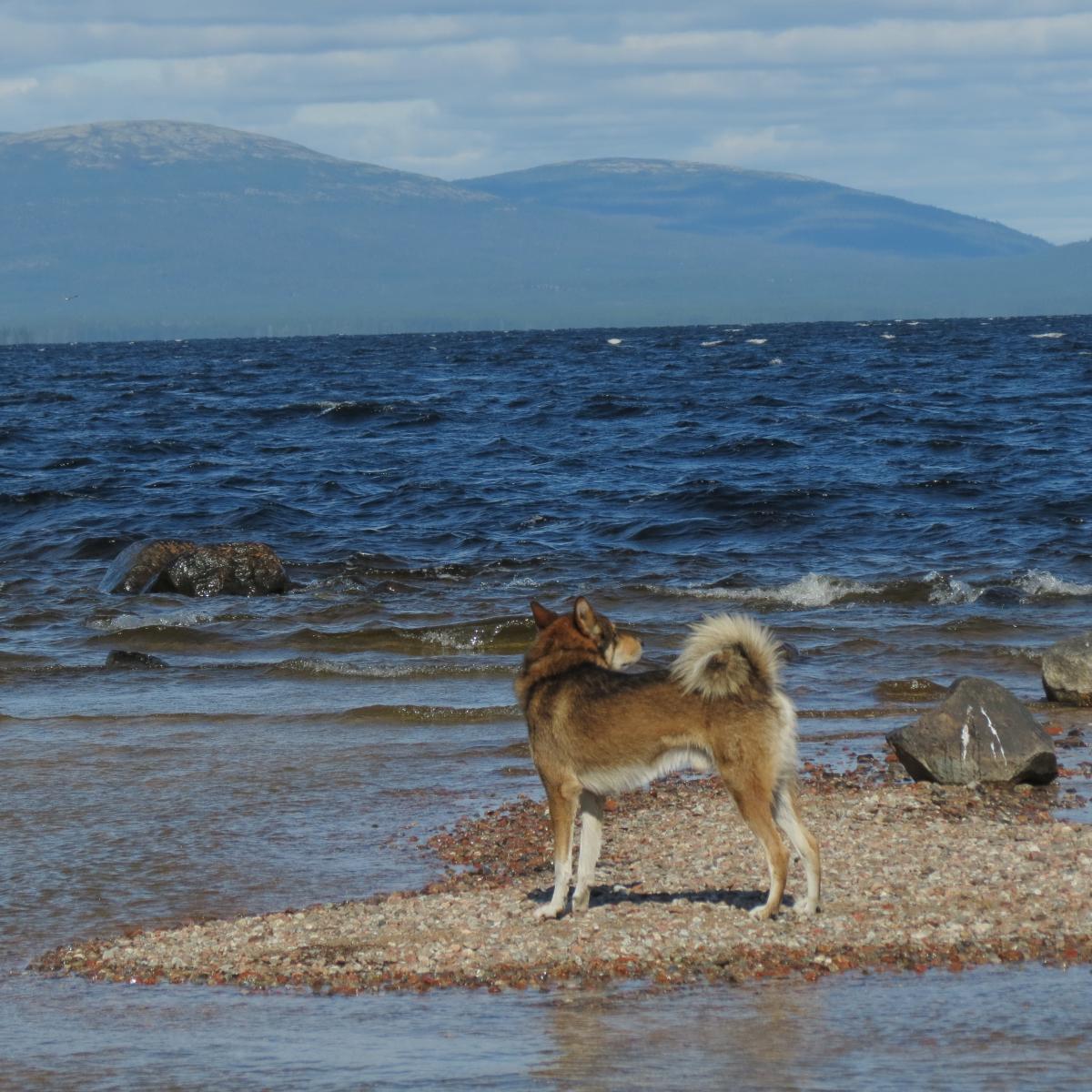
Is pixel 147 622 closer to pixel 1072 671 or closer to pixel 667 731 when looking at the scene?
pixel 1072 671

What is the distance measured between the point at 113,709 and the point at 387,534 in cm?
1194

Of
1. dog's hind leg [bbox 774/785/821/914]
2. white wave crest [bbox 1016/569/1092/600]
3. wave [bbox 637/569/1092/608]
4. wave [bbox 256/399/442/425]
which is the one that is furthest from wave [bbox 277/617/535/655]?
wave [bbox 256/399/442/425]

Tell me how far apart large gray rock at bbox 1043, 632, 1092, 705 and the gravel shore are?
156 inches

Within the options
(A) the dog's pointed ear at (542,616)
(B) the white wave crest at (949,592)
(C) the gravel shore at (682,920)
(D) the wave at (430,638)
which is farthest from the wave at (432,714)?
(B) the white wave crest at (949,592)

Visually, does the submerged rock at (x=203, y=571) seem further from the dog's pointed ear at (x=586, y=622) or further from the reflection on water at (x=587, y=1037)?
the reflection on water at (x=587, y=1037)

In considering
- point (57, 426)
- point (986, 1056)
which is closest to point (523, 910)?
point (986, 1056)

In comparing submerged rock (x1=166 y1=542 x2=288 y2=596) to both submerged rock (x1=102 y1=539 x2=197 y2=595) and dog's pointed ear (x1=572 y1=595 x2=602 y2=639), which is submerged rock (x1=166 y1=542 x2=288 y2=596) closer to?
submerged rock (x1=102 y1=539 x2=197 y2=595)

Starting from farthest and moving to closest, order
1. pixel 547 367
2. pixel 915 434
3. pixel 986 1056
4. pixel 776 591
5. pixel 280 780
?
pixel 547 367
pixel 915 434
pixel 776 591
pixel 280 780
pixel 986 1056

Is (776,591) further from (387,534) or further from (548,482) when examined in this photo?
(548,482)

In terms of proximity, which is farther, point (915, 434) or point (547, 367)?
point (547, 367)

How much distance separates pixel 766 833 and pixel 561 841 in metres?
1.06

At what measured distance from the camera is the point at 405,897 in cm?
841

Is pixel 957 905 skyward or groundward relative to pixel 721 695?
groundward

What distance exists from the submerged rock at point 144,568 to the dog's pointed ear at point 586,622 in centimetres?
1408
